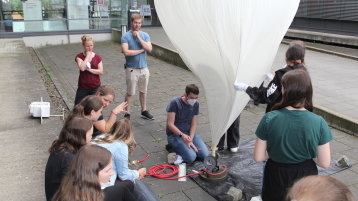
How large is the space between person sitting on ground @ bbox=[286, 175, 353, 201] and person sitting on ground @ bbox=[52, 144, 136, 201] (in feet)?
3.57

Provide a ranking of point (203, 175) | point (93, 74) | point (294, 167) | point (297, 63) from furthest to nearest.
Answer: point (93, 74) → point (203, 175) → point (297, 63) → point (294, 167)

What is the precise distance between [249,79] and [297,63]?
0.83m

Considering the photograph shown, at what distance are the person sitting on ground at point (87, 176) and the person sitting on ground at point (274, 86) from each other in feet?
5.46

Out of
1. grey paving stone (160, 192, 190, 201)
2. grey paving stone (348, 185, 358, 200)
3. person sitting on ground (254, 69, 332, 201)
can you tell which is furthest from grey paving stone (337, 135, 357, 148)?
person sitting on ground (254, 69, 332, 201)

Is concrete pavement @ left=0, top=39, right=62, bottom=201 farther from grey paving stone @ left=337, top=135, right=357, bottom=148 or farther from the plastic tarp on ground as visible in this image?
grey paving stone @ left=337, top=135, right=357, bottom=148

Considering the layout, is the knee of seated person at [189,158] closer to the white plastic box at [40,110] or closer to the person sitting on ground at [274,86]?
the person sitting on ground at [274,86]

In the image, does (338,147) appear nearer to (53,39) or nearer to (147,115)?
(147,115)

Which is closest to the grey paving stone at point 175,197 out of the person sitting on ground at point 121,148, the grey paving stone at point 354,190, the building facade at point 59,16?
the person sitting on ground at point 121,148

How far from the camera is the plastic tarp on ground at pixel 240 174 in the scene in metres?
4.04

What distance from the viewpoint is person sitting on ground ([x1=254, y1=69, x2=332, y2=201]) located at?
8.57 ft

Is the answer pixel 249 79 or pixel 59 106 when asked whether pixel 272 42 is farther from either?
pixel 59 106

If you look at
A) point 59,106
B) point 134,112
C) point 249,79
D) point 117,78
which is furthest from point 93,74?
point 117,78

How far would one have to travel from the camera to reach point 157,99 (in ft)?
25.5

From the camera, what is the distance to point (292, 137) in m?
2.66
